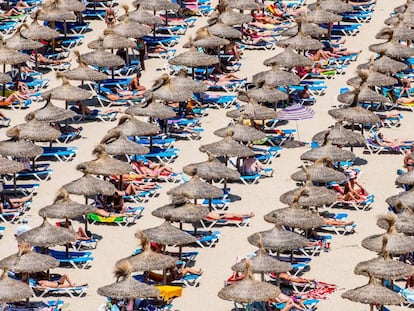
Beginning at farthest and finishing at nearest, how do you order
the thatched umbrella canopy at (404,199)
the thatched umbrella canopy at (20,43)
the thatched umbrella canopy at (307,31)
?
the thatched umbrella canopy at (307,31), the thatched umbrella canopy at (20,43), the thatched umbrella canopy at (404,199)

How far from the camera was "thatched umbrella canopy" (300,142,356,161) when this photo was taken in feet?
A: 194

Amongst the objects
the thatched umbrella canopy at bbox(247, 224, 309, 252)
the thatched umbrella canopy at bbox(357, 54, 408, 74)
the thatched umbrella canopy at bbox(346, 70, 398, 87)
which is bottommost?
the thatched umbrella canopy at bbox(357, 54, 408, 74)

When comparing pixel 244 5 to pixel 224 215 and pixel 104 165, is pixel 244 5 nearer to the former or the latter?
pixel 104 165

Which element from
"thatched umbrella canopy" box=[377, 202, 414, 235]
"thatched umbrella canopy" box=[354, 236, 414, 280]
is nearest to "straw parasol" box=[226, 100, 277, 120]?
"thatched umbrella canopy" box=[377, 202, 414, 235]

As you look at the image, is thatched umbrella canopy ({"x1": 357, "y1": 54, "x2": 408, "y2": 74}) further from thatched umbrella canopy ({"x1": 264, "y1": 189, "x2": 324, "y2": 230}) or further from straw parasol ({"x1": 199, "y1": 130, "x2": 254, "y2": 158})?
thatched umbrella canopy ({"x1": 264, "y1": 189, "x2": 324, "y2": 230})

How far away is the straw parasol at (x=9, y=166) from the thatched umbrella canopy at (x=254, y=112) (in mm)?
7826

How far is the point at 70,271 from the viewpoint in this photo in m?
53.1

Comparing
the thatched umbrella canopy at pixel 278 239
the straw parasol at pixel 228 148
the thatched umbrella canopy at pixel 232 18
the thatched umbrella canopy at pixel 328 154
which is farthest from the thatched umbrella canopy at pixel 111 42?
the thatched umbrella canopy at pixel 278 239

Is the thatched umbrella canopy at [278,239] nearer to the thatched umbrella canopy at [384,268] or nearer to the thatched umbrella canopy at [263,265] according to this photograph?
the thatched umbrella canopy at [263,265]

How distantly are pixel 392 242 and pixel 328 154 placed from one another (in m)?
7.06

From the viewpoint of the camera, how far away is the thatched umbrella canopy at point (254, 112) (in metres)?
62.5

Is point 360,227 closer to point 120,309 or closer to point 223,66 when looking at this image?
point 120,309

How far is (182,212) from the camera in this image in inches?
2135

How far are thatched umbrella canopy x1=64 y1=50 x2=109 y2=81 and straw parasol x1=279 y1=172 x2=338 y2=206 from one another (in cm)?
1171
